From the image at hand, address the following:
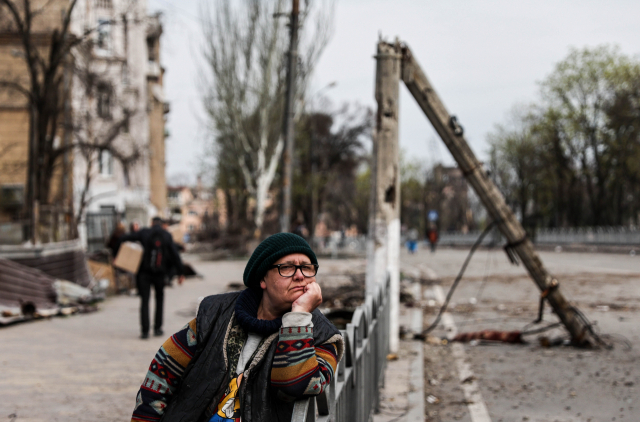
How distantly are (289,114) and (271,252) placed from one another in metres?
12.5

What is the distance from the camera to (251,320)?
2439 millimetres

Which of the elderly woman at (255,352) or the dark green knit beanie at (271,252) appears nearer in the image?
the elderly woman at (255,352)

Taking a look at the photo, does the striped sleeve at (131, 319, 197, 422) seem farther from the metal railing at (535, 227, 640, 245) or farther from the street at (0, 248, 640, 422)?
the metal railing at (535, 227, 640, 245)

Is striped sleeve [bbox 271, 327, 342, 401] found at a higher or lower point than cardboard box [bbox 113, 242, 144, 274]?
higher

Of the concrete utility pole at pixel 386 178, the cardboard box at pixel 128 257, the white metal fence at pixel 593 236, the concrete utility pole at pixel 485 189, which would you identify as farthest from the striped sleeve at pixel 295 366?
the white metal fence at pixel 593 236

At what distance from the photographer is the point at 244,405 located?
2379 millimetres

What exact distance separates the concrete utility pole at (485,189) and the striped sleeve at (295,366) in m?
6.53

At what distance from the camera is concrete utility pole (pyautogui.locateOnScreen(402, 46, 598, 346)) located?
8.53 metres

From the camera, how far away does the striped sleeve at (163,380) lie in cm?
252

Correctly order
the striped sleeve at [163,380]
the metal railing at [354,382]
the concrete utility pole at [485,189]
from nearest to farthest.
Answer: the striped sleeve at [163,380]
the metal railing at [354,382]
the concrete utility pole at [485,189]

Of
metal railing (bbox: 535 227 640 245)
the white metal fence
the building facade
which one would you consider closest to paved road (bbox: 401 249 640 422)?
the building facade

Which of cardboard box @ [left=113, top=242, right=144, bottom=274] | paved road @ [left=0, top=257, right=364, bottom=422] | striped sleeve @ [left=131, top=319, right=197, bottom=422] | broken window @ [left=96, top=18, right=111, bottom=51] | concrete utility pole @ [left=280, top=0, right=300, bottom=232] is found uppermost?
broken window @ [left=96, top=18, right=111, bottom=51]

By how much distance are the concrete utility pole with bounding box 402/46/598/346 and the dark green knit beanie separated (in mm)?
6211

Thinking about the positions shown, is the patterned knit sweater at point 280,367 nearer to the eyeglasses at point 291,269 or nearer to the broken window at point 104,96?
the eyeglasses at point 291,269
